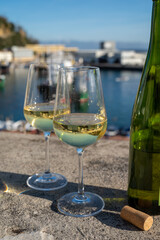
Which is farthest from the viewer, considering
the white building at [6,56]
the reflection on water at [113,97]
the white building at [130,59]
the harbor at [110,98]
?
the white building at [6,56]

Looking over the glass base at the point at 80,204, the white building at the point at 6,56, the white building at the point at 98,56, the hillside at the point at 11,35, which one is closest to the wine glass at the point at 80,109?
the glass base at the point at 80,204

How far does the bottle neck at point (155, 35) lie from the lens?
811 millimetres

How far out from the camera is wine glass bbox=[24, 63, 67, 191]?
99cm

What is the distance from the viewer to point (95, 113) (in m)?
0.83

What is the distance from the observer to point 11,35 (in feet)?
206

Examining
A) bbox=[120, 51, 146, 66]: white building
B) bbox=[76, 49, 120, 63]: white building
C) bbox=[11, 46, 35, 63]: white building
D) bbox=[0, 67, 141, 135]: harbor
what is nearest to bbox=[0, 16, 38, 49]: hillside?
bbox=[11, 46, 35, 63]: white building

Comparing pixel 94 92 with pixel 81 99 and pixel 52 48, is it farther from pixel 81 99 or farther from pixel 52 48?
pixel 52 48

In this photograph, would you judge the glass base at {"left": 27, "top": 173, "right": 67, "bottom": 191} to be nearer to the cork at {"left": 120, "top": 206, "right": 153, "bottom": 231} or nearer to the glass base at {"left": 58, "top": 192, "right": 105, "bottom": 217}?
the glass base at {"left": 58, "top": 192, "right": 105, "bottom": 217}

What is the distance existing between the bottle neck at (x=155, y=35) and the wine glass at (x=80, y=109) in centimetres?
19

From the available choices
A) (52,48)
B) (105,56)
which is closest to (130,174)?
(105,56)

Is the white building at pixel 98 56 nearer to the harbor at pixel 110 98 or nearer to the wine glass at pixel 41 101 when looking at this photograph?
the harbor at pixel 110 98

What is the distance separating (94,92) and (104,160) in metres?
0.52

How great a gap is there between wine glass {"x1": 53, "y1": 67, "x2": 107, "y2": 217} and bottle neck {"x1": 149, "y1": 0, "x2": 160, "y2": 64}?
189 mm

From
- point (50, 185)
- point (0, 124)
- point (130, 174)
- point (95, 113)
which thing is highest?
point (95, 113)
